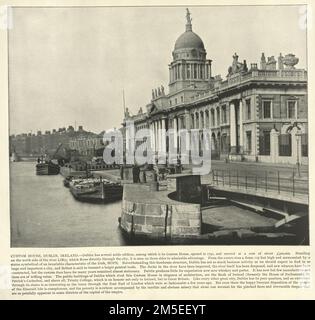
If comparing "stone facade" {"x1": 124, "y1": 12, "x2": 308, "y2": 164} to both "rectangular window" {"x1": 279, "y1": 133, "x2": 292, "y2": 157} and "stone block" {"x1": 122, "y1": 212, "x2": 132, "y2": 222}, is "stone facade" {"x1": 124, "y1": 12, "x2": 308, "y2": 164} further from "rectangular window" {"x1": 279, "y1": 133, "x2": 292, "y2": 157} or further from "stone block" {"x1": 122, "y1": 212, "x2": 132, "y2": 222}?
"stone block" {"x1": 122, "y1": 212, "x2": 132, "y2": 222}

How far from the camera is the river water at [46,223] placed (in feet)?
16.2

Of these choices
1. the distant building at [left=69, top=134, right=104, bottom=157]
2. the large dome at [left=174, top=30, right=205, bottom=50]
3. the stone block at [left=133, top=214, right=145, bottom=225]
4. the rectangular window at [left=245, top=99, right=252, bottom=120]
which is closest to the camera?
the large dome at [left=174, top=30, right=205, bottom=50]

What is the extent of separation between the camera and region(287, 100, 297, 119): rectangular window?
5.23 meters

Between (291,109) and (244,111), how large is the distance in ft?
3.79

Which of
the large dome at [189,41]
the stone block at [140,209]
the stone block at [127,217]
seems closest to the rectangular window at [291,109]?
the large dome at [189,41]

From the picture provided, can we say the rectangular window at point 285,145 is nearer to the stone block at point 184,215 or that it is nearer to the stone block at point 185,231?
the stone block at point 184,215

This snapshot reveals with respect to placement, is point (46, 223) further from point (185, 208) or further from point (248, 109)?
point (248, 109)

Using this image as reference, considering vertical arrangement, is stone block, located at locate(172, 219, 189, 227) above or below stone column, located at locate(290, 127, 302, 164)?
below

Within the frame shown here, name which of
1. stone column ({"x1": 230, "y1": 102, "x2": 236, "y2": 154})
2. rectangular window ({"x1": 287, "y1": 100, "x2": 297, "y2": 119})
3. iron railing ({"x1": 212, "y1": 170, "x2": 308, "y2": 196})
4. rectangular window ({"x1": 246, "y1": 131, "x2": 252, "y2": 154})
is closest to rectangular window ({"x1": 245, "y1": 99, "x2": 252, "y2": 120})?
stone column ({"x1": 230, "y1": 102, "x2": 236, "y2": 154})

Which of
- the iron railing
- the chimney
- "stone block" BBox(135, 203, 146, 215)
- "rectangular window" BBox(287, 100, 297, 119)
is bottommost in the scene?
"stone block" BBox(135, 203, 146, 215)

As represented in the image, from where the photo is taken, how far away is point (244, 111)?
639cm

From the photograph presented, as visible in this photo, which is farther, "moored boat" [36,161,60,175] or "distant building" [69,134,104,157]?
"moored boat" [36,161,60,175]

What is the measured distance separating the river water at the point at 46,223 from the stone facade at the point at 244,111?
124cm

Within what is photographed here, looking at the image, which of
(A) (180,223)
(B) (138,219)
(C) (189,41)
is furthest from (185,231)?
(C) (189,41)
